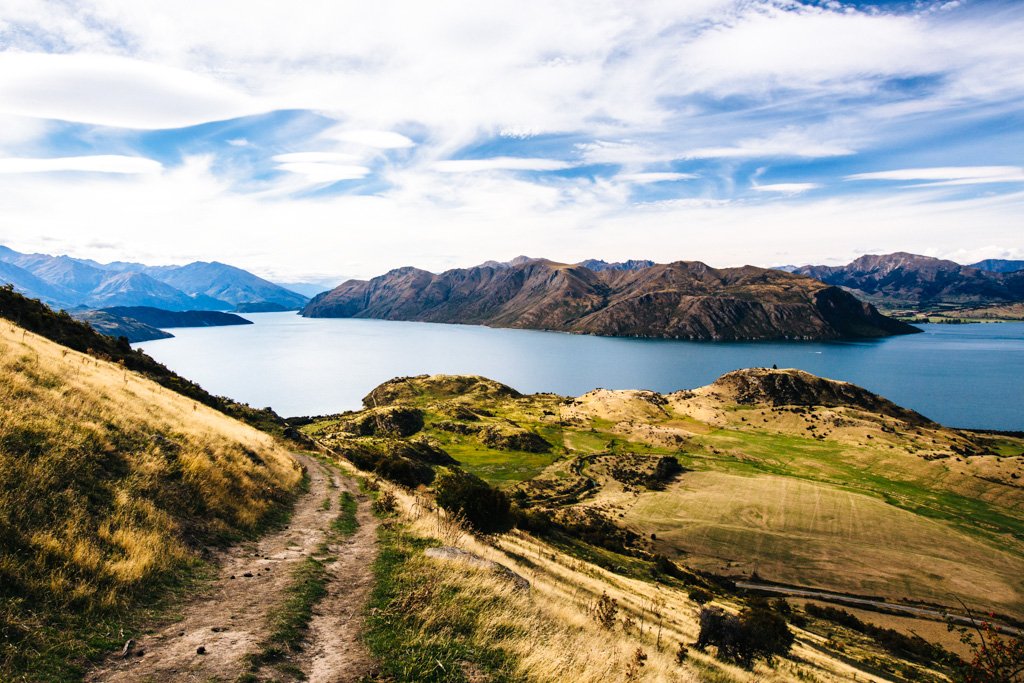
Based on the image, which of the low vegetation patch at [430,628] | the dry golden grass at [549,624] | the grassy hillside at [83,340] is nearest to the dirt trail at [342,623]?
the low vegetation patch at [430,628]

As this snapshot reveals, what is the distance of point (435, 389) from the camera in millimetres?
177500

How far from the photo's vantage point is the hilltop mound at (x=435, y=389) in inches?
6826

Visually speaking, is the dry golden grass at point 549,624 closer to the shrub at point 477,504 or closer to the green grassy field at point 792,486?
the shrub at point 477,504

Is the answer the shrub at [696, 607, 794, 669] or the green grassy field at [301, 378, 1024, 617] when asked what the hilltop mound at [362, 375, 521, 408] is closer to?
the green grassy field at [301, 378, 1024, 617]

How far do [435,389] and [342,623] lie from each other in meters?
168

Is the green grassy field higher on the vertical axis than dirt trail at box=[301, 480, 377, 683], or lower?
lower

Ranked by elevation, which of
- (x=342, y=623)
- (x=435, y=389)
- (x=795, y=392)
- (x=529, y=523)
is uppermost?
(x=342, y=623)

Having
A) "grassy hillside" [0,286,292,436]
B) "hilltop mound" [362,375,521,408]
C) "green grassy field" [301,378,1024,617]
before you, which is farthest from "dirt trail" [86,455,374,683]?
"hilltop mound" [362,375,521,408]

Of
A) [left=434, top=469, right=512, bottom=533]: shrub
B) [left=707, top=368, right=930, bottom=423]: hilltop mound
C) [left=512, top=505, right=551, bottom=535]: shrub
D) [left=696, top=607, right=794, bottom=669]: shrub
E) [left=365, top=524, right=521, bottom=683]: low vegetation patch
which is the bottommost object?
[left=707, top=368, right=930, bottom=423]: hilltop mound

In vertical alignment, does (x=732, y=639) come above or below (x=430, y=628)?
below

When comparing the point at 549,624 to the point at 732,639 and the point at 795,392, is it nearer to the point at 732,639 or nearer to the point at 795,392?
the point at 732,639

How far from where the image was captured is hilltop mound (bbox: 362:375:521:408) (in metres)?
173

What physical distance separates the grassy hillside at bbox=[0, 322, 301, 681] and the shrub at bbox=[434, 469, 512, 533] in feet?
29.9

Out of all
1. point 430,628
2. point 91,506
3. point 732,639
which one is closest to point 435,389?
point 732,639
